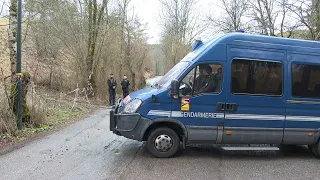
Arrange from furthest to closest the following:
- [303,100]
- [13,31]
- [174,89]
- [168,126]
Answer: [13,31]
[303,100]
[168,126]
[174,89]

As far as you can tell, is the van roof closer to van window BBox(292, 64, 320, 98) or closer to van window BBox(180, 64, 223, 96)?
van window BBox(292, 64, 320, 98)

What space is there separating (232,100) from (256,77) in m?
0.72

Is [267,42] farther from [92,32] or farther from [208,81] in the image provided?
[92,32]

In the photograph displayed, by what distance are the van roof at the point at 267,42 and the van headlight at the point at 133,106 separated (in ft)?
6.89

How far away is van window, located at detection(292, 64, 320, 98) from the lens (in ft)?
22.2

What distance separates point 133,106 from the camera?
253 inches

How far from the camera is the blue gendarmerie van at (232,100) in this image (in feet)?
21.0

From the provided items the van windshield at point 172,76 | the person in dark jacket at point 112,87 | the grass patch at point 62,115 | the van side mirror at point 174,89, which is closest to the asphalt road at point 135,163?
the van side mirror at point 174,89

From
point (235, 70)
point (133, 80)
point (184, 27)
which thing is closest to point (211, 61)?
point (235, 70)

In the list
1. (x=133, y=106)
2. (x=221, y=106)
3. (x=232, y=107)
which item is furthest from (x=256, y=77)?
(x=133, y=106)

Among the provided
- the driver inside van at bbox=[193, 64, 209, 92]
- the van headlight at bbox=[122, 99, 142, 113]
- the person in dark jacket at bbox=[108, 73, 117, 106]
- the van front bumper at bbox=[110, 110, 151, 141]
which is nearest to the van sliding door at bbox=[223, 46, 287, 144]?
the driver inside van at bbox=[193, 64, 209, 92]

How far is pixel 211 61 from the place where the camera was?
255 inches

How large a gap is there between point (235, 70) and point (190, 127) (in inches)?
60.0

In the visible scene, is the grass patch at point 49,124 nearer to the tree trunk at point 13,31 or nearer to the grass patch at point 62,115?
the grass patch at point 62,115
